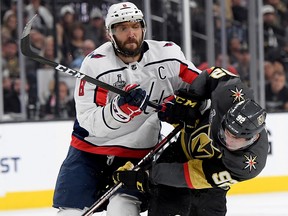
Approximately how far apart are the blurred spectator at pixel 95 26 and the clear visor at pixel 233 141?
2525 millimetres

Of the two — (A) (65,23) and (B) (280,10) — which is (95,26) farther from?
(B) (280,10)

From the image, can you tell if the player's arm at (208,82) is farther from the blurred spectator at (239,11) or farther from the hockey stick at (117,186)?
the blurred spectator at (239,11)

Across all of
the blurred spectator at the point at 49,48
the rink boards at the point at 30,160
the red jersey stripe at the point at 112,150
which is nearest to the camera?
the red jersey stripe at the point at 112,150

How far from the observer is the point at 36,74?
518 cm

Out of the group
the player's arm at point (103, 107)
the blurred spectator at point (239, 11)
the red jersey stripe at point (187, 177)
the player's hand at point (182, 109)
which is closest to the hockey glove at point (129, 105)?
the player's arm at point (103, 107)

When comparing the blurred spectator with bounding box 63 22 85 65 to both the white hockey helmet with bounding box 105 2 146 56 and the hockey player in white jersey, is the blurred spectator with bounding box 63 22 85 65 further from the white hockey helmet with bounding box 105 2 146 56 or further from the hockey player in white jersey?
the white hockey helmet with bounding box 105 2 146 56

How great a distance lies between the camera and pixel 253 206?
16.0 feet

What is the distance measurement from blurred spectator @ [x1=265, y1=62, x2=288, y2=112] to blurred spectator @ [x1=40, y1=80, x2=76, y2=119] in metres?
1.40

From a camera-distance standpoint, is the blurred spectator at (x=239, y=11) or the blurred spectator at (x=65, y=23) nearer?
the blurred spectator at (x=65, y=23)

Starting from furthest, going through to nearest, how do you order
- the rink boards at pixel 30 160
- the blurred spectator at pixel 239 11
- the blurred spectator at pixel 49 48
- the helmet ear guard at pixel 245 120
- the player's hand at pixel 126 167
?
the blurred spectator at pixel 239 11 < the blurred spectator at pixel 49 48 < the rink boards at pixel 30 160 < the player's hand at pixel 126 167 < the helmet ear guard at pixel 245 120

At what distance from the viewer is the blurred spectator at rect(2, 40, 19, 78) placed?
512 cm

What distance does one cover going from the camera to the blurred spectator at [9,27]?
510cm

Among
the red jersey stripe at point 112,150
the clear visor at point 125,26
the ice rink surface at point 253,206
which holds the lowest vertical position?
the ice rink surface at point 253,206

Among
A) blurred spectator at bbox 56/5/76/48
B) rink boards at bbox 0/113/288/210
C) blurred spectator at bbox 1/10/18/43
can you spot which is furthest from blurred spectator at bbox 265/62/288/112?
blurred spectator at bbox 1/10/18/43
